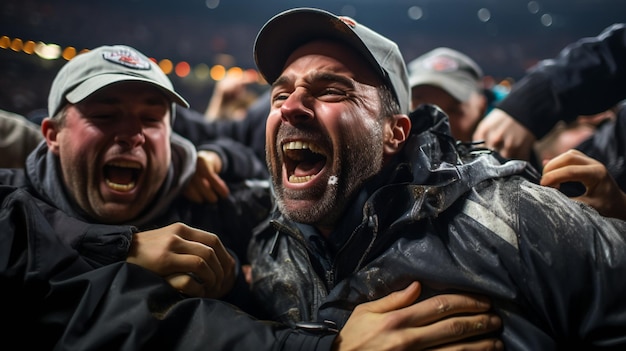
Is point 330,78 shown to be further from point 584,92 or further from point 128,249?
point 584,92

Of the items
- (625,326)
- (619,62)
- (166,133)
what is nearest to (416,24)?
(619,62)

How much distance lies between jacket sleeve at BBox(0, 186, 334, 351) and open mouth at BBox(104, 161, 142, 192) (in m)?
0.40

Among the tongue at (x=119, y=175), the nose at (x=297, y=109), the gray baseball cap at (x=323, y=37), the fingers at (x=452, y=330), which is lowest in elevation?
the fingers at (x=452, y=330)

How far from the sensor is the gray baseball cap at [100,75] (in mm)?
1704

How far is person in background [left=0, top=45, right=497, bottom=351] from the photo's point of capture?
1.22 m

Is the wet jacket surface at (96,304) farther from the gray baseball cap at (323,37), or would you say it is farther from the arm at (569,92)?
the arm at (569,92)

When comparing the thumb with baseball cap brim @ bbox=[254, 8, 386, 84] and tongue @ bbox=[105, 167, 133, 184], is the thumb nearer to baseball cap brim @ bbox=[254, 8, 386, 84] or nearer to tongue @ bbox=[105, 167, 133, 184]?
baseball cap brim @ bbox=[254, 8, 386, 84]

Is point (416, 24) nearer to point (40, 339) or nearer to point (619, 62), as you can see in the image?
point (619, 62)

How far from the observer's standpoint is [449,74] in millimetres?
2711

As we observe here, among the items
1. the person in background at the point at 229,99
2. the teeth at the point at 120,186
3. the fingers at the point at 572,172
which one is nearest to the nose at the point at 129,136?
the teeth at the point at 120,186

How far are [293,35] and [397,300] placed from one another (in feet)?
3.23

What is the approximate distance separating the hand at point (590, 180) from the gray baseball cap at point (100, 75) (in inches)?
55.2

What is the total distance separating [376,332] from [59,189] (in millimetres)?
1267

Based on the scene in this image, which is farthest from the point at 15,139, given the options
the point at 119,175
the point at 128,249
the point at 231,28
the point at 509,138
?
the point at 231,28
